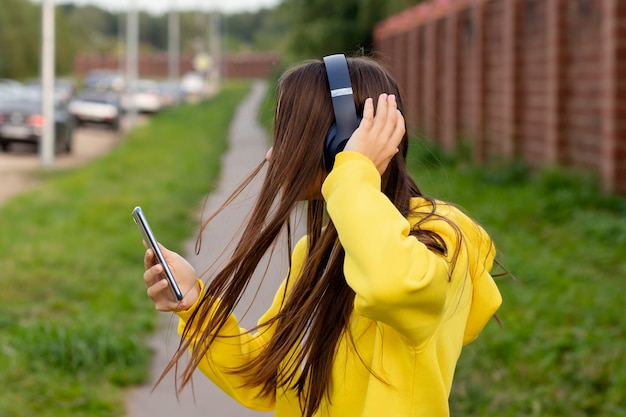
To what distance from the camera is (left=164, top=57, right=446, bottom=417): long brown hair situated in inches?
78.4

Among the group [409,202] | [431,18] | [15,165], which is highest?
[431,18]

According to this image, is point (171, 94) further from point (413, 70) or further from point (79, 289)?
point (79, 289)

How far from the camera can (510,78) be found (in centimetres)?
1355

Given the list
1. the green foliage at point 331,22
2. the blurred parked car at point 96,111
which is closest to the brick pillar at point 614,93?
the green foliage at point 331,22

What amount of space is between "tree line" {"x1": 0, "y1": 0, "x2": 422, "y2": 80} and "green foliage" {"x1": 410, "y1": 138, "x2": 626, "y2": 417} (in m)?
1.64

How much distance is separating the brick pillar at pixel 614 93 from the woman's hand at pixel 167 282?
7.72 m

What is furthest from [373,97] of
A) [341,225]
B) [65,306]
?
[65,306]

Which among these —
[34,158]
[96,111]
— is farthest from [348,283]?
[96,111]

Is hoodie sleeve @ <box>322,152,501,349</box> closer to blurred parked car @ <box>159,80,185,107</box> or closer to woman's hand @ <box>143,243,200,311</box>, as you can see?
woman's hand @ <box>143,243,200,311</box>

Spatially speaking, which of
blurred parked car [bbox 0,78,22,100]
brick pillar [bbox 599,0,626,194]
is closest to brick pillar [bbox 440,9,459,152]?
brick pillar [bbox 599,0,626,194]

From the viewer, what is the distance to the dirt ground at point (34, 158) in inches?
731

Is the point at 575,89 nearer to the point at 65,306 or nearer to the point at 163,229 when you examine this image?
the point at 163,229

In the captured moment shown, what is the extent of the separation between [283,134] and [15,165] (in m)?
21.5

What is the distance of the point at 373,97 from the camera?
2.01 meters
